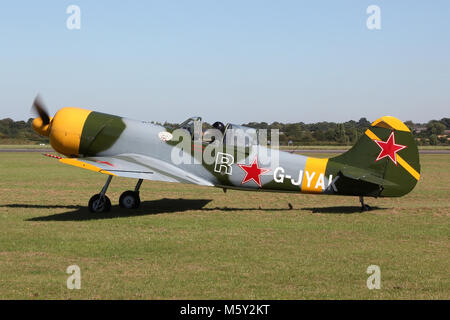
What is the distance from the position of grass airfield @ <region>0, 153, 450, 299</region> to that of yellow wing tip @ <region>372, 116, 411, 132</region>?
2.18 m

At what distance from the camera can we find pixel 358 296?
5.99 meters

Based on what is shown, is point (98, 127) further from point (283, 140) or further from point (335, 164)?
point (283, 140)

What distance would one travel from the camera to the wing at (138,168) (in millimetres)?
11430

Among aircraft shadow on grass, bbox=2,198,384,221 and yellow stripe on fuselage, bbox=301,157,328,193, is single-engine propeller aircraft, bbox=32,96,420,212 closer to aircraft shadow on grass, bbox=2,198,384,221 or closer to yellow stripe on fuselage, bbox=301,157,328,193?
yellow stripe on fuselage, bbox=301,157,328,193

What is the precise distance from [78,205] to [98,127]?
2.48 meters

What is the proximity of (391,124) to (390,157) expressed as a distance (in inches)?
32.8

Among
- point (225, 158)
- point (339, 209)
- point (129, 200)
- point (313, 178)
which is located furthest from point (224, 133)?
point (339, 209)

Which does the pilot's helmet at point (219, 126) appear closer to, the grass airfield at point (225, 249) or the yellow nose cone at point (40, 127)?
the grass airfield at point (225, 249)

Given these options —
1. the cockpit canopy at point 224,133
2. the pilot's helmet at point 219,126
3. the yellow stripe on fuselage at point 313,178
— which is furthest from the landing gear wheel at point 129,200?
the yellow stripe on fuselage at point 313,178

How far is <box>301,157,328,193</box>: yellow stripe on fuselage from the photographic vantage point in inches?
476

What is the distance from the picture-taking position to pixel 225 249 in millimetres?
8438

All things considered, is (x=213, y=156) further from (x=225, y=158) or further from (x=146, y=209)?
(x=146, y=209)

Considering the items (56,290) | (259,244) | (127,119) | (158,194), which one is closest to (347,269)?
(259,244)

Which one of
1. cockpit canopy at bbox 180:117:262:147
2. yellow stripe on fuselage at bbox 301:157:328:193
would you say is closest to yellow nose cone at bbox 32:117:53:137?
cockpit canopy at bbox 180:117:262:147
